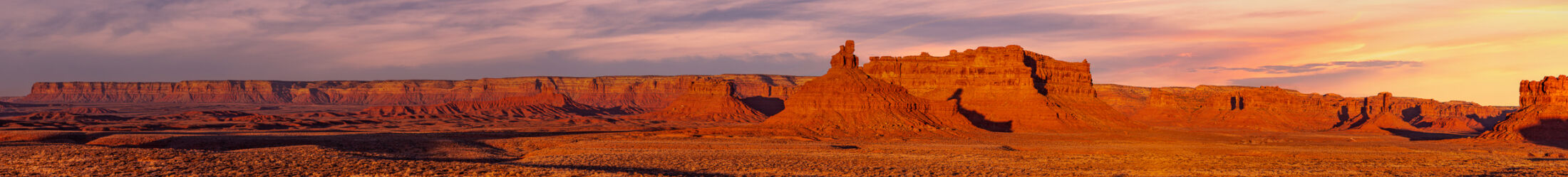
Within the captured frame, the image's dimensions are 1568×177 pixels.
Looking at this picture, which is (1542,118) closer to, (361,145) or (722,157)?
(722,157)

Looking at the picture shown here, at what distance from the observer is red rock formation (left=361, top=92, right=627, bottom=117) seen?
5910 inches

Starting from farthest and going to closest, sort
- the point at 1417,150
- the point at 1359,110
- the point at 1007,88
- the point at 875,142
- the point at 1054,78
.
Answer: the point at 1359,110 < the point at 1054,78 < the point at 1007,88 < the point at 875,142 < the point at 1417,150

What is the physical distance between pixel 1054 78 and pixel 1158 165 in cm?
8303

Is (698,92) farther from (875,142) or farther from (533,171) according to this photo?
(533,171)

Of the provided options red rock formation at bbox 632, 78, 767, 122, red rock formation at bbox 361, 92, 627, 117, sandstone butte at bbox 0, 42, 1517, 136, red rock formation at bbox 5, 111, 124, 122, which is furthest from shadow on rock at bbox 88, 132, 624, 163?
red rock formation at bbox 361, 92, 627, 117

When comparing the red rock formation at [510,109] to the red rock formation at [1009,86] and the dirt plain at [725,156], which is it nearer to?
the red rock formation at [1009,86]

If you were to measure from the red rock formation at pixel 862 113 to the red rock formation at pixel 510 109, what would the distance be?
277 ft

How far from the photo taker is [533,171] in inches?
1103

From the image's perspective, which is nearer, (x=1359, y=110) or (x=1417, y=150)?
(x=1417, y=150)

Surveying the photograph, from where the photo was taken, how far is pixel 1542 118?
217 ft

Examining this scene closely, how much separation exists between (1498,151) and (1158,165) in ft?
96.6

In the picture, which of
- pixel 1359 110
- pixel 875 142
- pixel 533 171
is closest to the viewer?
pixel 533 171

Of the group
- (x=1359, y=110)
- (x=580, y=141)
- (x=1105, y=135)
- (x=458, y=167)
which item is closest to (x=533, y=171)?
(x=458, y=167)

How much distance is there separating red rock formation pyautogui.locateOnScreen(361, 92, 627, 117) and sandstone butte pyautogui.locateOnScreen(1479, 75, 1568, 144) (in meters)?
117
